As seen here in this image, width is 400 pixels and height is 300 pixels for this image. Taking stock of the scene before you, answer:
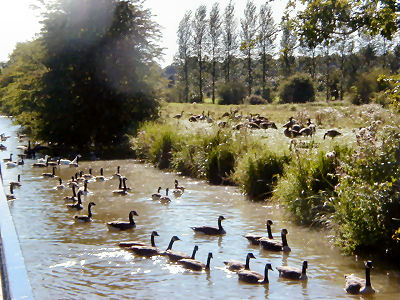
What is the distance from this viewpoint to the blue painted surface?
7.90 feet

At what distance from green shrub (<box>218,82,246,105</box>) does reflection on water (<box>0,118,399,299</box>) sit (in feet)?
175

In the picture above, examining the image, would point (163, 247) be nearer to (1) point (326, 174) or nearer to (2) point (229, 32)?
(1) point (326, 174)

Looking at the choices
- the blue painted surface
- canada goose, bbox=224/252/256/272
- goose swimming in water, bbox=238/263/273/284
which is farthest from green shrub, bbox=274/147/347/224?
the blue painted surface

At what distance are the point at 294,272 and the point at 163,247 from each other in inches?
118

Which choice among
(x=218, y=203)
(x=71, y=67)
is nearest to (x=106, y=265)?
(x=218, y=203)

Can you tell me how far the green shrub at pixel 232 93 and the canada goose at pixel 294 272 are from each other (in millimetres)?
61017

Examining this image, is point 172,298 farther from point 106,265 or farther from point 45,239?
point 45,239

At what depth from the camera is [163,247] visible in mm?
10234

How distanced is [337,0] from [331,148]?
442 centimetres

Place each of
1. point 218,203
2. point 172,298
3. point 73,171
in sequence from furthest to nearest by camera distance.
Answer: point 73,171, point 218,203, point 172,298

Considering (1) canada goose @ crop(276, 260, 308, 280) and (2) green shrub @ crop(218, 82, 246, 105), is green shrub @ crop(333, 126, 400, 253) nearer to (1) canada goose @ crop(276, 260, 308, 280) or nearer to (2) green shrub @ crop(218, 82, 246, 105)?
(1) canada goose @ crop(276, 260, 308, 280)

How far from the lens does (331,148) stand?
12.2m

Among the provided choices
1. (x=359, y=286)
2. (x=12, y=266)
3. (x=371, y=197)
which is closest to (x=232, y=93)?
(x=371, y=197)

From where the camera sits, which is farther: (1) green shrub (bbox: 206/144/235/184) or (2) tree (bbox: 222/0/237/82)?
(2) tree (bbox: 222/0/237/82)
